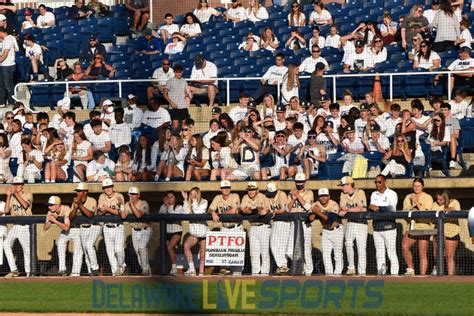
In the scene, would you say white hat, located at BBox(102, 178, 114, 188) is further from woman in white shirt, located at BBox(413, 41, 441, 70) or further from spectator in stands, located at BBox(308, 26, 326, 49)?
woman in white shirt, located at BBox(413, 41, 441, 70)

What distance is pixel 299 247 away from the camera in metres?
18.0

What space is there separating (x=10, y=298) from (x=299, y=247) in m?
4.01

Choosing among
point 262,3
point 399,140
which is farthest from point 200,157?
point 262,3

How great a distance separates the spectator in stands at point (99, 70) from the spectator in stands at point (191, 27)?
181 centimetres

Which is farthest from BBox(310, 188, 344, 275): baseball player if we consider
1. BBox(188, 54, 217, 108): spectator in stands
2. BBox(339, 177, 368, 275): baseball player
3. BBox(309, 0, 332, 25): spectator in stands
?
BBox(309, 0, 332, 25): spectator in stands

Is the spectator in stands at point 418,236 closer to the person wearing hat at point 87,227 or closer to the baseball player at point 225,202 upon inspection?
the baseball player at point 225,202

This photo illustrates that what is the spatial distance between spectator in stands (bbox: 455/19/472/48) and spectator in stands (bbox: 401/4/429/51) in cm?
62

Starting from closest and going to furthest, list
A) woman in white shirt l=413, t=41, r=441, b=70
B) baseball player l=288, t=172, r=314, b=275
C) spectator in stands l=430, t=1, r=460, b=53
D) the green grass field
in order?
1. the green grass field
2. baseball player l=288, t=172, r=314, b=275
3. woman in white shirt l=413, t=41, r=441, b=70
4. spectator in stands l=430, t=1, r=460, b=53

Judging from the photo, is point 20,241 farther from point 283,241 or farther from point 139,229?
point 283,241

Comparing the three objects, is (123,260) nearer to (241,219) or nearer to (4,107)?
(241,219)

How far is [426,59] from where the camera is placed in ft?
71.5

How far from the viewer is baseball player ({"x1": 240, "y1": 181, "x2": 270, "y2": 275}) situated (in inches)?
709

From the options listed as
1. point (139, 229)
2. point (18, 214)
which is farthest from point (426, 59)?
point (18, 214)

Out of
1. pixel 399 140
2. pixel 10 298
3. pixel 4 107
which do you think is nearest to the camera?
pixel 10 298
